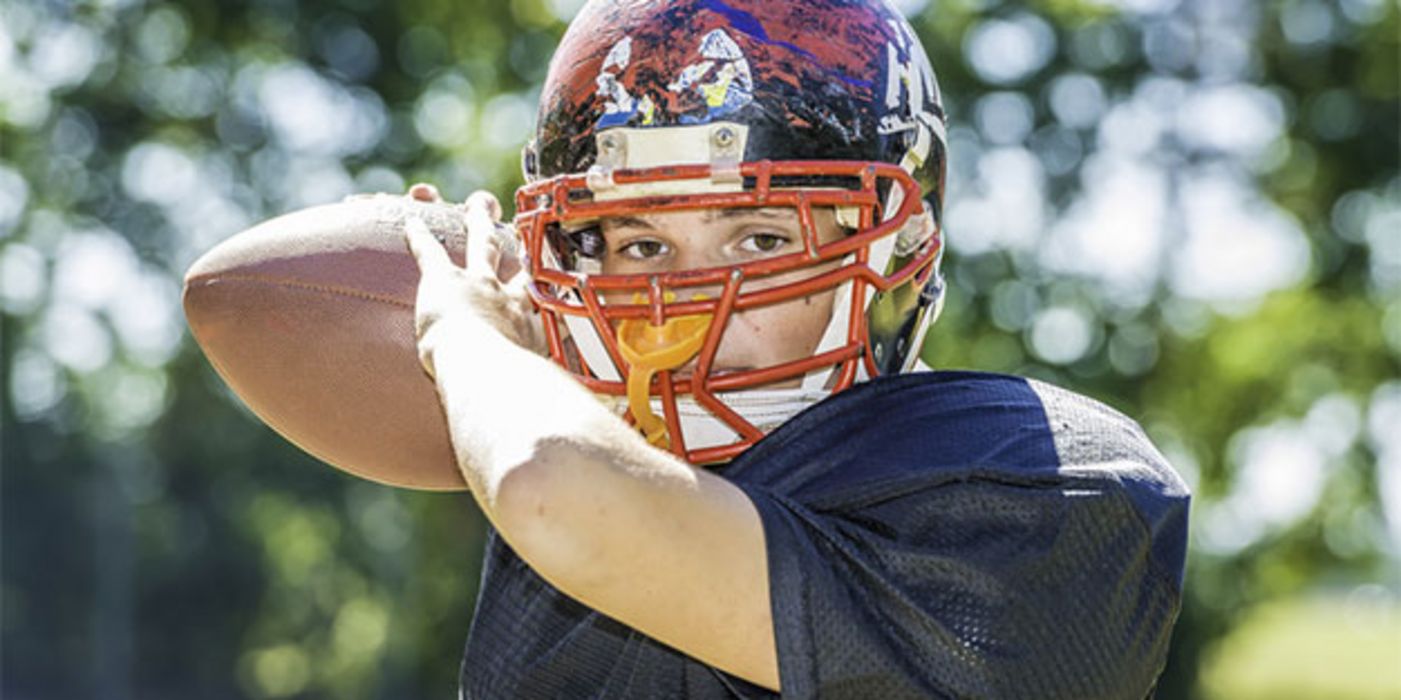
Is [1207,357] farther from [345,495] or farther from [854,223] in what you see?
[854,223]

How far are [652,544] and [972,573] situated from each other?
341 mm

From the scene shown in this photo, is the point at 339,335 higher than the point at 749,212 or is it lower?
lower

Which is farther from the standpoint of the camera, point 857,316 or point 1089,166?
point 1089,166

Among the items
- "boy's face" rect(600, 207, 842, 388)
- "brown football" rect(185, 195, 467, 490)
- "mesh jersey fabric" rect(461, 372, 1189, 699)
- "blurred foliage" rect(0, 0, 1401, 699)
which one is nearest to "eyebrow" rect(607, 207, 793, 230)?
"boy's face" rect(600, 207, 842, 388)

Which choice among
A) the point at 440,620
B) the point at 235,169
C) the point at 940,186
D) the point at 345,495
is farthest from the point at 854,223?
the point at 235,169

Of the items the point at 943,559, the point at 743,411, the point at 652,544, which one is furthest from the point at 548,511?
the point at 743,411

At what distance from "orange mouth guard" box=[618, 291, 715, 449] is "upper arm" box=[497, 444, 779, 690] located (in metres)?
0.31

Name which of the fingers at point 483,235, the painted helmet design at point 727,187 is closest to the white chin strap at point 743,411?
the painted helmet design at point 727,187

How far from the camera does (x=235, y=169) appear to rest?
16.0 metres

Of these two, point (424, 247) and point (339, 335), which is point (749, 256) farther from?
point (339, 335)

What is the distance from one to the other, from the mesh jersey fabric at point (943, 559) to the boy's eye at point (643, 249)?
12.0 inches

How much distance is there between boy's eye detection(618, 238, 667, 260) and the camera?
86.1 inches

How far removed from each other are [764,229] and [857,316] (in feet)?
0.46

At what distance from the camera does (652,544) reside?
5.44ft
